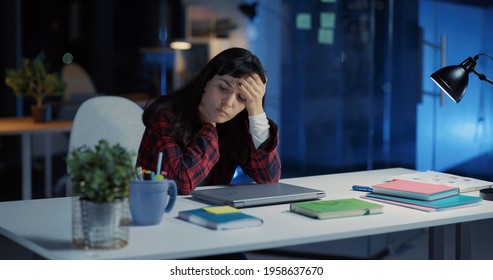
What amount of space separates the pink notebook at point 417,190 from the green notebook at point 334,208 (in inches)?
6.6

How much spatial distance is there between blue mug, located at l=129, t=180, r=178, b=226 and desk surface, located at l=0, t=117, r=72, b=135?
275cm

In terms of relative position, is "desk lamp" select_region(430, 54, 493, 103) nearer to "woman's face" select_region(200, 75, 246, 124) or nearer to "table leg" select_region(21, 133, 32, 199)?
"woman's face" select_region(200, 75, 246, 124)

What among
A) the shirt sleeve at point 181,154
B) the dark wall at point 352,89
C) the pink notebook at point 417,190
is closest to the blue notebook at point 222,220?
the shirt sleeve at point 181,154

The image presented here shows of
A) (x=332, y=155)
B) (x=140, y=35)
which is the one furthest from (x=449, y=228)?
(x=140, y=35)

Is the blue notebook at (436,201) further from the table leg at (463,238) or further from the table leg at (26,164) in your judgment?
the table leg at (26,164)

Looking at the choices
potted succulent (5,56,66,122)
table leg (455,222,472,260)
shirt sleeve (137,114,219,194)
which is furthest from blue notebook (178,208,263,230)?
potted succulent (5,56,66,122)

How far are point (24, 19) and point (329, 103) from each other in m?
3.07

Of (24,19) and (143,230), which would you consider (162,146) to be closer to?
(143,230)

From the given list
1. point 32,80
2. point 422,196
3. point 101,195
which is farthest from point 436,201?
point 32,80

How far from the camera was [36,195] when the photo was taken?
6.02m

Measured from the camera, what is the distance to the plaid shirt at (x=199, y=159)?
2449 mm

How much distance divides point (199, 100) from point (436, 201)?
2.89 feet

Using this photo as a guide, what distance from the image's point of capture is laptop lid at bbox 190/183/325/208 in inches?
86.4

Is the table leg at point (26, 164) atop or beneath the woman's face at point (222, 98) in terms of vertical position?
beneath
